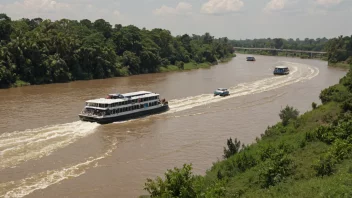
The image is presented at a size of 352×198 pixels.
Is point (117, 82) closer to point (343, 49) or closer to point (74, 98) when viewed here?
point (74, 98)

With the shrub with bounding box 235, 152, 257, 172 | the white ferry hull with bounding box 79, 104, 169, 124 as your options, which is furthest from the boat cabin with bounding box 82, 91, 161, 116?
the shrub with bounding box 235, 152, 257, 172

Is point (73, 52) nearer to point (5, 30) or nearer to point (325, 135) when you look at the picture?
point (5, 30)

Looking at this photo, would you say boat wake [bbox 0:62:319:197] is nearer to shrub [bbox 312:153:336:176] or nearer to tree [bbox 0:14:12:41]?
shrub [bbox 312:153:336:176]

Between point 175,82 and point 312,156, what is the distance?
151 feet

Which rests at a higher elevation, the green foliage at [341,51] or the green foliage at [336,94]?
the green foliage at [341,51]

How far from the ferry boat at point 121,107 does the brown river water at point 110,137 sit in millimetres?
787

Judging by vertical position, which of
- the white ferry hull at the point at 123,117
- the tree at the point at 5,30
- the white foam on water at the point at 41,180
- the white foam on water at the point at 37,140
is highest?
the tree at the point at 5,30

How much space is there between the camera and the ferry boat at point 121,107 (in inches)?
1312

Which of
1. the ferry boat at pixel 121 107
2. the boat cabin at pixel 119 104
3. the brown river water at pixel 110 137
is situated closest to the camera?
the brown river water at pixel 110 137

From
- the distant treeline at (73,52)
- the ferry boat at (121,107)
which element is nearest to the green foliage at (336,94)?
the ferry boat at (121,107)

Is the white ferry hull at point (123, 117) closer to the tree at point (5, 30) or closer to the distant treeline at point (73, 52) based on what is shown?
the distant treeline at point (73, 52)

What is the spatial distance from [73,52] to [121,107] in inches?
1275

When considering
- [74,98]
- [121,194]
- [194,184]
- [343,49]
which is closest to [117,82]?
[74,98]


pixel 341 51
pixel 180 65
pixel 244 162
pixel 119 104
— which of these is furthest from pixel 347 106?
pixel 341 51
